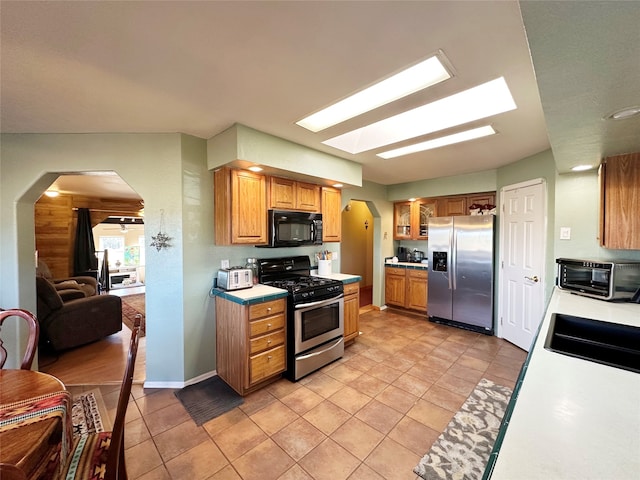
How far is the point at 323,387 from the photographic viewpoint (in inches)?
104

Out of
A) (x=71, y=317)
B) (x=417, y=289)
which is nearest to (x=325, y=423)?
(x=417, y=289)

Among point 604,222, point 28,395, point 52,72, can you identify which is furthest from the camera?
point 604,222

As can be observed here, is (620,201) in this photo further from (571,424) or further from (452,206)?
(452,206)

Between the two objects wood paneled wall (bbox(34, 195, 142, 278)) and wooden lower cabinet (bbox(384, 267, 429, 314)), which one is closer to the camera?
wooden lower cabinet (bbox(384, 267, 429, 314))

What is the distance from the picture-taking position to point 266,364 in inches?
101

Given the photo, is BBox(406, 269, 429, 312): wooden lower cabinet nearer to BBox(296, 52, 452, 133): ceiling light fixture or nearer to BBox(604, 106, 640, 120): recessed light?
BBox(296, 52, 452, 133): ceiling light fixture

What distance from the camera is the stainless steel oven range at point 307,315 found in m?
2.73

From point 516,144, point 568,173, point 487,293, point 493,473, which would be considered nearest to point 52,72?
point 493,473

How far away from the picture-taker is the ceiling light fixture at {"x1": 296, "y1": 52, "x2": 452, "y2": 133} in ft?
5.50

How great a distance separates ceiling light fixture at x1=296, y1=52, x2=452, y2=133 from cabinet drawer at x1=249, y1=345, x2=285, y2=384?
2.22 metres

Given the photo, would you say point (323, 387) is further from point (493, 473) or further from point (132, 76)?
point (132, 76)

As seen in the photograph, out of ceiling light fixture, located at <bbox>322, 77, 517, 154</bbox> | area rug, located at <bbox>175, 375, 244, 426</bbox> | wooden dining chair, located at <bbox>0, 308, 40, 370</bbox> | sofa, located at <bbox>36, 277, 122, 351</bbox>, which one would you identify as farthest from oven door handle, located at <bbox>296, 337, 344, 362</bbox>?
sofa, located at <bbox>36, 277, 122, 351</bbox>

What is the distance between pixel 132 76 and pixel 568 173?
3.79 m

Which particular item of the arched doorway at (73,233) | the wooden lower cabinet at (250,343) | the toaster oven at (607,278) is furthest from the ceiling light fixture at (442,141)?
the arched doorway at (73,233)
